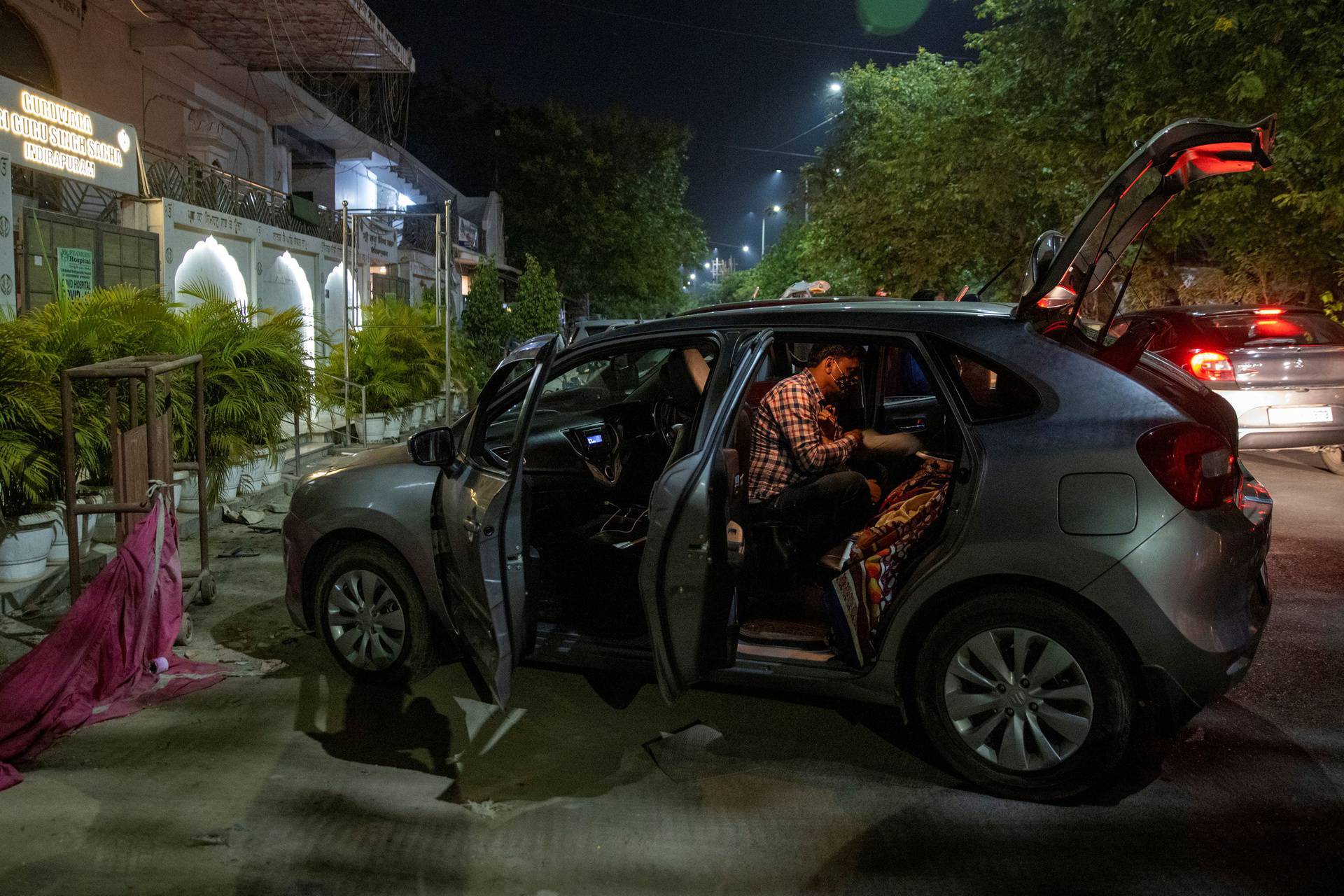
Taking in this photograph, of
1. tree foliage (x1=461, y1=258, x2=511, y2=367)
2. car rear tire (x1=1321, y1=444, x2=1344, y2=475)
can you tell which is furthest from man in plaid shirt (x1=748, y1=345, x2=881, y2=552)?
tree foliage (x1=461, y1=258, x2=511, y2=367)

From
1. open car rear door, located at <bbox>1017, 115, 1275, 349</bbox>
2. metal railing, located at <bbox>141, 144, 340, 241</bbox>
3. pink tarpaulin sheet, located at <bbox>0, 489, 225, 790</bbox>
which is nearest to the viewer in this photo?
open car rear door, located at <bbox>1017, 115, 1275, 349</bbox>

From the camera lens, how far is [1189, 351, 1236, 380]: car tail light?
9602 millimetres

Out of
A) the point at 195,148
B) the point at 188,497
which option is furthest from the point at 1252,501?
the point at 195,148

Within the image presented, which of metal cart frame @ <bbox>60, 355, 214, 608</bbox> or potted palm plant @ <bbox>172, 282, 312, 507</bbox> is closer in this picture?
metal cart frame @ <bbox>60, 355, 214, 608</bbox>

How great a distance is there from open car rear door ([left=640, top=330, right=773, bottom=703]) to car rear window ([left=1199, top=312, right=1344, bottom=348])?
7.56 m

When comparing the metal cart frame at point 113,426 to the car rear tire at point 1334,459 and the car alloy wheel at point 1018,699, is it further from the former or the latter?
the car rear tire at point 1334,459

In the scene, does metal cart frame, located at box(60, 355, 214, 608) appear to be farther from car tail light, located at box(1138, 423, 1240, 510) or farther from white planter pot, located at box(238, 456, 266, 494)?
car tail light, located at box(1138, 423, 1240, 510)

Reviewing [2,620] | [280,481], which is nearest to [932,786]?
[2,620]

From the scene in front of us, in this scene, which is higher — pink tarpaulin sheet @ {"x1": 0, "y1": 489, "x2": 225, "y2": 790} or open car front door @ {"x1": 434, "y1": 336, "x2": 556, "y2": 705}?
open car front door @ {"x1": 434, "y1": 336, "x2": 556, "y2": 705}

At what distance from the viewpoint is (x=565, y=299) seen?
43.3m

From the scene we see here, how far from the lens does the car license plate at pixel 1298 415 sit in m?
9.47

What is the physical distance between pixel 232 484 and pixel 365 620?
5370 millimetres

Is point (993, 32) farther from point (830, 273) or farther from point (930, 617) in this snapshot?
point (930, 617)

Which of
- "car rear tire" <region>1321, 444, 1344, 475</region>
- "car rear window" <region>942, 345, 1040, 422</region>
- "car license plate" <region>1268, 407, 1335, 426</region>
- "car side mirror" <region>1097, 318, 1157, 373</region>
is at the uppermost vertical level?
"car side mirror" <region>1097, 318, 1157, 373</region>
